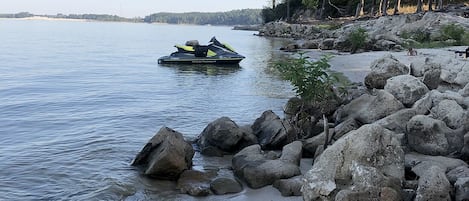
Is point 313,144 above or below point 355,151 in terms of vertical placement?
below

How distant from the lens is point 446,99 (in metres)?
11.7

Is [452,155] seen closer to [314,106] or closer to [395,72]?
[314,106]

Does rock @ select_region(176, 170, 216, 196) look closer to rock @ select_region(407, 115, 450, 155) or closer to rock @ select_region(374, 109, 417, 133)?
rock @ select_region(374, 109, 417, 133)

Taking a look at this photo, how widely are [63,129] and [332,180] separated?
34.9 ft

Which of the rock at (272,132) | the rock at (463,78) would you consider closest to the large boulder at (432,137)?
the rock at (272,132)

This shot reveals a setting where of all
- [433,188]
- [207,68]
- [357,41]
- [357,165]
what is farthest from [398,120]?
[357,41]

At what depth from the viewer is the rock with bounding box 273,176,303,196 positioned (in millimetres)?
8961

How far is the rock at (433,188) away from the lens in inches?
294

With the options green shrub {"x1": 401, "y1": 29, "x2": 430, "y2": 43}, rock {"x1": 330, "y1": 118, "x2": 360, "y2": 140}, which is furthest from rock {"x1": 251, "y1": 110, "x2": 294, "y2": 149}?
green shrub {"x1": 401, "y1": 29, "x2": 430, "y2": 43}

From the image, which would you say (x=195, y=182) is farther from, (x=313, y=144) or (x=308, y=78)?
(x=308, y=78)

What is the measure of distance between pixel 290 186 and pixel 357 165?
1.51m

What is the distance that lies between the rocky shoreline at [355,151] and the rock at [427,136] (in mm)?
19

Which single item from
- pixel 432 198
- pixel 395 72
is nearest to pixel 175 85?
pixel 395 72

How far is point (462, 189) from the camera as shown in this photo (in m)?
7.59
